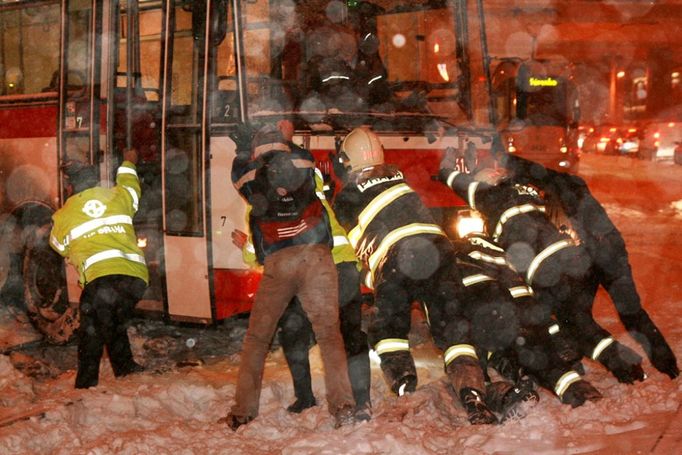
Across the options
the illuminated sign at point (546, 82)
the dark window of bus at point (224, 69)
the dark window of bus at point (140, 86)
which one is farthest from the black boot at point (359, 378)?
the illuminated sign at point (546, 82)

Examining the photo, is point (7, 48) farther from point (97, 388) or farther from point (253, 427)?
point (253, 427)

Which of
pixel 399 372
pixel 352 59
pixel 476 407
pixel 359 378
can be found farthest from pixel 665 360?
pixel 352 59

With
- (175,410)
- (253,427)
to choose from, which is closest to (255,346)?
(253,427)

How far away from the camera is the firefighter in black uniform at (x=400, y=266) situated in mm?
5348

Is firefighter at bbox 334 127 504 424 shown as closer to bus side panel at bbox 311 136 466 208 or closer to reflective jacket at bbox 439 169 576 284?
reflective jacket at bbox 439 169 576 284

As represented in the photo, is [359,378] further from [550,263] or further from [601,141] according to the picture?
[601,141]

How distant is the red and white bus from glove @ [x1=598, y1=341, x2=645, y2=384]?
6.50ft

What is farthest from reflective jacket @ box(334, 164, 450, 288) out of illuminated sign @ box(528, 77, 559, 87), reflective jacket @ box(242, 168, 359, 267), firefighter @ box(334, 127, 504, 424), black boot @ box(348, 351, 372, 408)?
illuminated sign @ box(528, 77, 559, 87)

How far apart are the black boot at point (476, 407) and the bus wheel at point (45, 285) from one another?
418cm

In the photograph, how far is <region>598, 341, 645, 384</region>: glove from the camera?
217 inches

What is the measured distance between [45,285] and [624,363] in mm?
5149

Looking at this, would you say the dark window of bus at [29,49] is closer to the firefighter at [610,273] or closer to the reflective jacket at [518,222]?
the reflective jacket at [518,222]

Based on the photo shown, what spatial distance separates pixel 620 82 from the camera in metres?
59.6

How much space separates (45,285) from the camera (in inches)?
308
